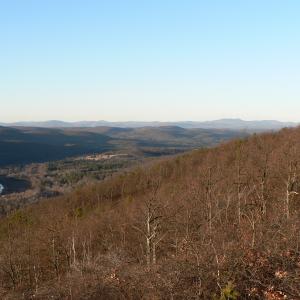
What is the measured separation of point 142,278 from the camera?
68.4 ft

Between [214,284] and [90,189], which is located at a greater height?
[214,284]

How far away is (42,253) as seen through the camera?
42.8 m

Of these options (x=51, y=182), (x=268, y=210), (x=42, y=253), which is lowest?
(x=51, y=182)

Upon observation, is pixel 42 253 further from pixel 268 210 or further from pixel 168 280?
pixel 168 280

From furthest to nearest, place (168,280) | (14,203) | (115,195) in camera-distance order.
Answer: (14,203) < (115,195) < (168,280)

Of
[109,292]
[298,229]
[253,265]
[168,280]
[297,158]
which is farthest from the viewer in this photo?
[297,158]

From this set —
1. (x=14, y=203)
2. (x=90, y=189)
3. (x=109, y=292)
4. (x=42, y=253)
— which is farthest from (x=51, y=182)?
(x=109, y=292)

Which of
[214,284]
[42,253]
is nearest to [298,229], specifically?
[214,284]

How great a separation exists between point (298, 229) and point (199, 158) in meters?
87.9

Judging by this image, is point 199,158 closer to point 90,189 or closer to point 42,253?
point 90,189

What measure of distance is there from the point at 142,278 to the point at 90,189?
88571mm

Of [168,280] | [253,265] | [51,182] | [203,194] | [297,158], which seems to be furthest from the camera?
[51,182]

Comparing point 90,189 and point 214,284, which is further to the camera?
point 90,189

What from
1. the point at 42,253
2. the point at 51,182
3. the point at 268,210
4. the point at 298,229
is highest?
the point at 298,229
